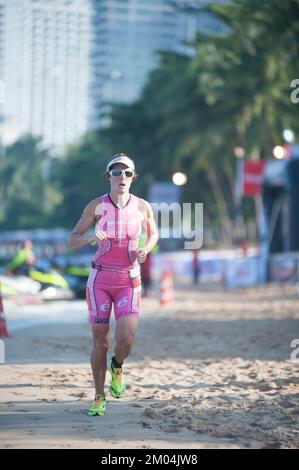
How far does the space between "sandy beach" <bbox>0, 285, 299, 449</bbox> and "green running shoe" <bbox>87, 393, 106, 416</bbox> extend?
64 millimetres

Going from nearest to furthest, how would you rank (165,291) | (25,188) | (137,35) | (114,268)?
1. (114,268)
2. (165,291)
3. (137,35)
4. (25,188)

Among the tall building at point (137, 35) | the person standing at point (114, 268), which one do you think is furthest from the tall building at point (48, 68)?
the person standing at point (114, 268)

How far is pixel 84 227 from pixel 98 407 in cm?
138

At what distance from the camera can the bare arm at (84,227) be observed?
23.9 feet

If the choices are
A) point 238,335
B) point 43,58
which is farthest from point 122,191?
point 43,58

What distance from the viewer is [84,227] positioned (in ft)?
24.1

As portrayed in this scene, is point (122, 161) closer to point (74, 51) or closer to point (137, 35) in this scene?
point (74, 51)

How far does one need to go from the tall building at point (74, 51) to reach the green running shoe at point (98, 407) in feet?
79.8

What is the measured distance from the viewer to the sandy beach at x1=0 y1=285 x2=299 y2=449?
251 inches

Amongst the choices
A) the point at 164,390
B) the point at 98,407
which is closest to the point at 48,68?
the point at 164,390

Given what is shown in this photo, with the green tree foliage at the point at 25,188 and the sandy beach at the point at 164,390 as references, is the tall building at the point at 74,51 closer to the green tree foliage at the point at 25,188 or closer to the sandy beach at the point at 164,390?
the green tree foliage at the point at 25,188

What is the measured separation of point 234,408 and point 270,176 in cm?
2602

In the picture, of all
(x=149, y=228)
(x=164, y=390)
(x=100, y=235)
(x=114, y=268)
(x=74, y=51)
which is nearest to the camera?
(x=100, y=235)
